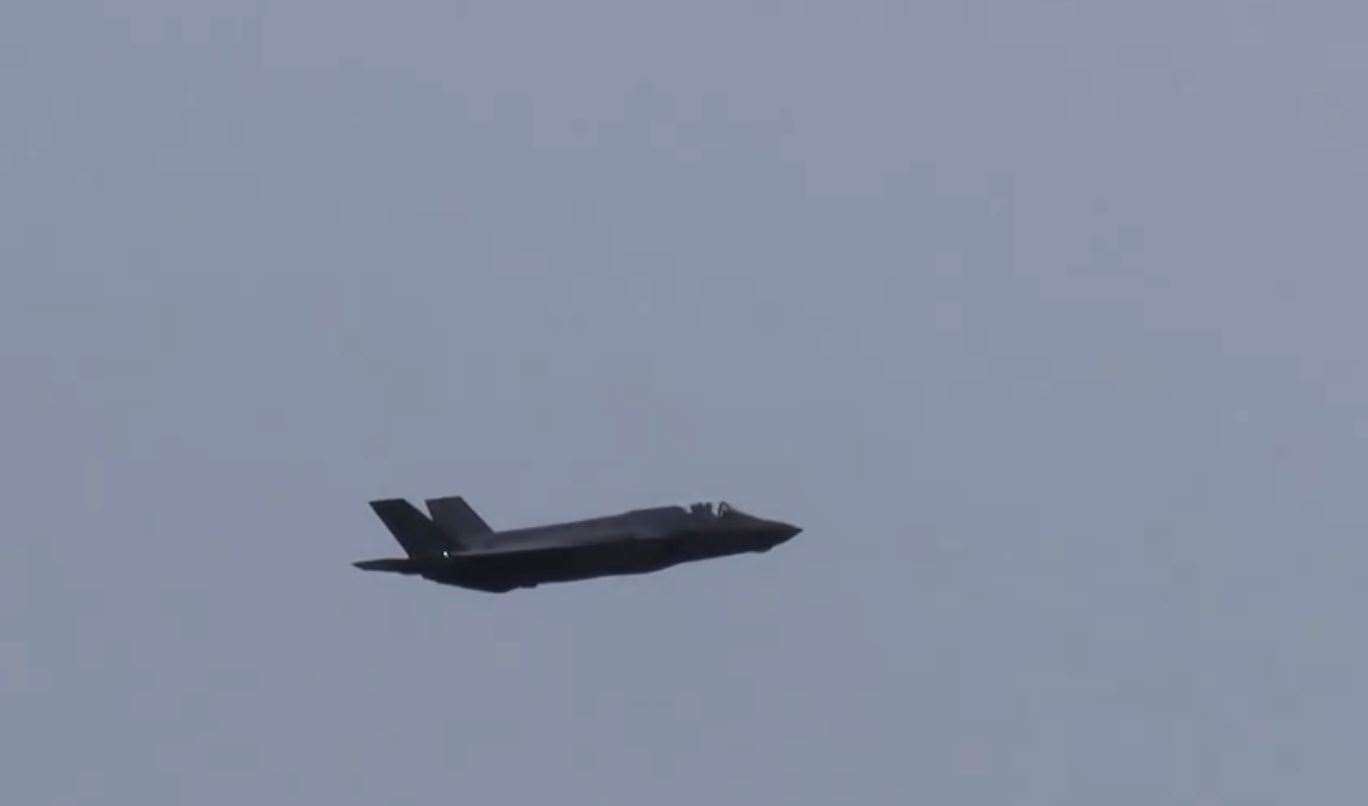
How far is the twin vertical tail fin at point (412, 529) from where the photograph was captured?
410 ft

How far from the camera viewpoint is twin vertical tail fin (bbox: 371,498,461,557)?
125 metres

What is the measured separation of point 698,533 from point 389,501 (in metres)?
15.6

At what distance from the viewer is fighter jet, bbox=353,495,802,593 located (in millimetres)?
120625

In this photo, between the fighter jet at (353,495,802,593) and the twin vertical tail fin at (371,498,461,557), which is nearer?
the fighter jet at (353,495,802,593)

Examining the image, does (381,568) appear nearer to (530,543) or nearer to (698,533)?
(530,543)

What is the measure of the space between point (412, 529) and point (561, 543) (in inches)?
363

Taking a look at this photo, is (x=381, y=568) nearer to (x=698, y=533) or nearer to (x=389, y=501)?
(x=389, y=501)

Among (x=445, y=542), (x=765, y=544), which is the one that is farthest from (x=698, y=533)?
(x=445, y=542)

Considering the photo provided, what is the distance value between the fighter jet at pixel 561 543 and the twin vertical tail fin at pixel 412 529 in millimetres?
49

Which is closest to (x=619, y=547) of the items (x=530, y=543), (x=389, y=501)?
(x=530, y=543)

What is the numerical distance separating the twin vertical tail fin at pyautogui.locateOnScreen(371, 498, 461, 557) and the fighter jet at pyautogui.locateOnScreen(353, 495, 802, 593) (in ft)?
0.16

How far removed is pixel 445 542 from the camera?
125188 mm

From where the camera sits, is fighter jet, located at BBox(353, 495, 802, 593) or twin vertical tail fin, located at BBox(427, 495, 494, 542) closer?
fighter jet, located at BBox(353, 495, 802, 593)

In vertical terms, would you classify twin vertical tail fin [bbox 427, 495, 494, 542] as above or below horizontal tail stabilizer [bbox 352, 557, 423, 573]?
above
